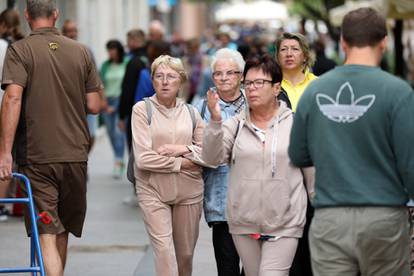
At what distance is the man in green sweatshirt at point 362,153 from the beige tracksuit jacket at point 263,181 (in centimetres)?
99

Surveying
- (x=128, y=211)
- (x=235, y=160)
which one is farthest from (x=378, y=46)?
(x=128, y=211)

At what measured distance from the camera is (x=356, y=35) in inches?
197

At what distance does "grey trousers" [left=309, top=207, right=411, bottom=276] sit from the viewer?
4988 mm

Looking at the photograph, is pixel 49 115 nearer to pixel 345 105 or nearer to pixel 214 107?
pixel 214 107

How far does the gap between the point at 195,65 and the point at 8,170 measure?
54.9 ft

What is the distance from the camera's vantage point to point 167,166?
6.95 meters

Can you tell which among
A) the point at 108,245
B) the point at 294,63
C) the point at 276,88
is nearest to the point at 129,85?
the point at 108,245

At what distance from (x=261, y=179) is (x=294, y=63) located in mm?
1581

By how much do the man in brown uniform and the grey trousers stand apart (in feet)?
8.14

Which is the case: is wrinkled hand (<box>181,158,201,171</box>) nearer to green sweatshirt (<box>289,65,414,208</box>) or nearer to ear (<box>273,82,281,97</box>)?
ear (<box>273,82,281,97</box>)

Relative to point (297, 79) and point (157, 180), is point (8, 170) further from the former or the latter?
point (297, 79)

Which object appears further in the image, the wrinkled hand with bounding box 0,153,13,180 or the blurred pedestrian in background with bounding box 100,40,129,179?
the blurred pedestrian in background with bounding box 100,40,129,179

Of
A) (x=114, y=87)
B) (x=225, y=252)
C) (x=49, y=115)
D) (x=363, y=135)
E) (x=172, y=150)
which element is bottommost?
(x=114, y=87)

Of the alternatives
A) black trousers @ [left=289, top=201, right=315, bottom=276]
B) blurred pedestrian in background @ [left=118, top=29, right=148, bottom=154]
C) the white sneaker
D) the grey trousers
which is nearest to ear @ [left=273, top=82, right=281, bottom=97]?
black trousers @ [left=289, top=201, right=315, bottom=276]
